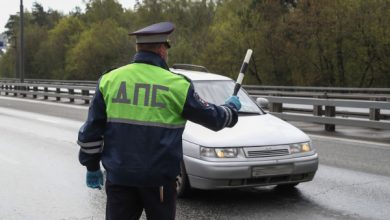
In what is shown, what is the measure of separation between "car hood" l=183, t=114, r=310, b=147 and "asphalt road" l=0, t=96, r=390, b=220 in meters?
0.72

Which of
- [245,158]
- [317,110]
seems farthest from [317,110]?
[245,158]

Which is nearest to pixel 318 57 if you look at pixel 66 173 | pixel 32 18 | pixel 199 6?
pixel 199 6

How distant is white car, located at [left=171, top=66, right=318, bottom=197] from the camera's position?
6203mm

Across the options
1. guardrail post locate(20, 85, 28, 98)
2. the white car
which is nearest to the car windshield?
the white car

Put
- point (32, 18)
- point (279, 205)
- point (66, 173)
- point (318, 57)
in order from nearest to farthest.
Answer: point (279, 205) < point (66, 173) < point (318, 57) < point (32, 18)

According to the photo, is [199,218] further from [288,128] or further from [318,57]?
[318,57]

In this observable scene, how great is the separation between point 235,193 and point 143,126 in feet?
13.4

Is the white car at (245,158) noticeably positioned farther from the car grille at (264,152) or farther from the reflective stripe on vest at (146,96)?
the reflective stripe on vest at (146,96)

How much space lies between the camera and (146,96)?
10.6 feet

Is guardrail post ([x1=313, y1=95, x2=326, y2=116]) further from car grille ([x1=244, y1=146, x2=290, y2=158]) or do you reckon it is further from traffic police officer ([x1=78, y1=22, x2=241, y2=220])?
traffic police officer ([x1=78, y1=22, x2=241, y2=220])

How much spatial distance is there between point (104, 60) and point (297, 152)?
2680 inches

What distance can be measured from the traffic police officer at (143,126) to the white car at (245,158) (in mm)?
2819

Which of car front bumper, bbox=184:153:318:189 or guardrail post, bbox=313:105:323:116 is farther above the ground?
guardrail post, bbox=313:105:323:116

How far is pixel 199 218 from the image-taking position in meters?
5.99
